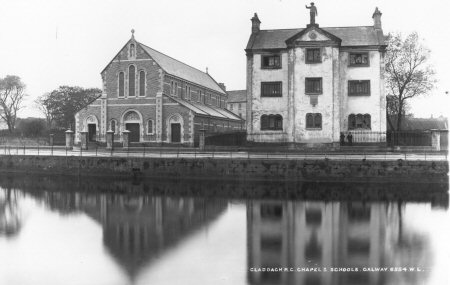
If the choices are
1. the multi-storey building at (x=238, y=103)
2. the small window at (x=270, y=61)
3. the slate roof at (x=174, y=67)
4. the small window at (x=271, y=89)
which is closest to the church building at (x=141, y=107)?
the slate roof at (x=174, y=67)

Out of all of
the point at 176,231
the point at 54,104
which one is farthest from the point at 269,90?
the point at 54,104

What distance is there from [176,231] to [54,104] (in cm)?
7460

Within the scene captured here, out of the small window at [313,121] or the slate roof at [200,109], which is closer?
the small window at [313,121]

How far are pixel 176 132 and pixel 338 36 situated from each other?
19422 millimetres

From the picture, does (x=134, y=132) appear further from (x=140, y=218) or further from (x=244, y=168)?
(x=140, y=218)

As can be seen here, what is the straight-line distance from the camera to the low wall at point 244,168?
87.0ft

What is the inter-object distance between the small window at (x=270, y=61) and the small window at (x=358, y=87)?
6810 millimetres

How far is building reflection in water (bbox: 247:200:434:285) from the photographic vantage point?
10.3m

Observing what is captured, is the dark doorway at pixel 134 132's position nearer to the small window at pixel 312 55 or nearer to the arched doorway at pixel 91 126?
the arched doorway at pixel 91 126

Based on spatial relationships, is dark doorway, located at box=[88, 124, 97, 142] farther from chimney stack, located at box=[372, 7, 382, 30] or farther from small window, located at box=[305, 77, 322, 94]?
chimney stack, located at box=[372, 7, 382, 30]

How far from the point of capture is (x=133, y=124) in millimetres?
46875

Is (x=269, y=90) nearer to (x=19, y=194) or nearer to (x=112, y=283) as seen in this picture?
(x=19, y=194)

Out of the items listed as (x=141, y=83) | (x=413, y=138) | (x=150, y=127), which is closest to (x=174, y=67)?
(x=141, y=83)

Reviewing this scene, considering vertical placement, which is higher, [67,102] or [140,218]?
[67,102]
